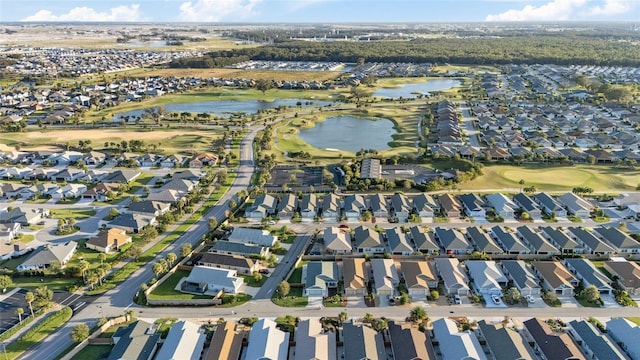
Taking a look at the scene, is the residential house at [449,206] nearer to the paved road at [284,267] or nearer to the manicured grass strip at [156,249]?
the paved road at [284,267]

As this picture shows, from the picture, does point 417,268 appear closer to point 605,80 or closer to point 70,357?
point 70,357

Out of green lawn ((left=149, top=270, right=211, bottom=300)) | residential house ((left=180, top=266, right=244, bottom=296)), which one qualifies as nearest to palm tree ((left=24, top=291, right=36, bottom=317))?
green lawn ((left=149, top=270, right=211, bottom=300))

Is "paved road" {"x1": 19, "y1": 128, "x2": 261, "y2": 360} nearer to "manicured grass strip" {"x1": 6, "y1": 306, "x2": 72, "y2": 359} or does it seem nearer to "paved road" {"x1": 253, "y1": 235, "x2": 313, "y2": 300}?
"manicured grass strip" {"x1": 6, "y1": 306, "x2": 72, "y2": 359}

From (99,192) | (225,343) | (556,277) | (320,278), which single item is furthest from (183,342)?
(99,192)

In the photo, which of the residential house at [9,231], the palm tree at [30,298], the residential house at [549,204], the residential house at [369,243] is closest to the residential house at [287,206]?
the residential house at [369,243]

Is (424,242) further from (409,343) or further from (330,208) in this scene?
(409,343)

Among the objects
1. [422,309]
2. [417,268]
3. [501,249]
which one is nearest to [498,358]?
[422,309]
